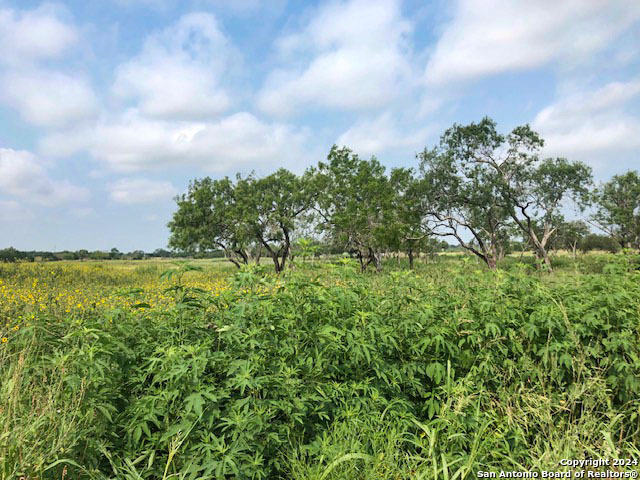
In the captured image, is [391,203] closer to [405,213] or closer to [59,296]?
[405,213]

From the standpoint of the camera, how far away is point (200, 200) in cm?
3019

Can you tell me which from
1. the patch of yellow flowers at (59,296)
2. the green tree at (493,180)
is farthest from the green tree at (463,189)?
the patch of yellow flowers at (59,296)

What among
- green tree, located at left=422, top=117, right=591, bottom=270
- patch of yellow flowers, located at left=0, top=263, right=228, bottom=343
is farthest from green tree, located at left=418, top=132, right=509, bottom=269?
patch of yellow flowers, located at left=0, top=263, right=228, bottom=343

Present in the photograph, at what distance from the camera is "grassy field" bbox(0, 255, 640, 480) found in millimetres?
2482

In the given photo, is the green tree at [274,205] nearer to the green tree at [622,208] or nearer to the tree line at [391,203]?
the tree line at [391,203]

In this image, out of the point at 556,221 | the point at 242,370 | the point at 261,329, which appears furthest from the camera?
the point at 556,221

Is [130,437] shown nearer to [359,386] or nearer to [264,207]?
[359,386]

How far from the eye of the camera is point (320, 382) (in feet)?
9.67

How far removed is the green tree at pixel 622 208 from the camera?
3269 centimetres

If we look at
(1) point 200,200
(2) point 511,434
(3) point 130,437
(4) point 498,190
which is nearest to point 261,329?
(3) point 130,437

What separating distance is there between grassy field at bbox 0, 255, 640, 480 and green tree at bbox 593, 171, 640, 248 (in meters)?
35.8

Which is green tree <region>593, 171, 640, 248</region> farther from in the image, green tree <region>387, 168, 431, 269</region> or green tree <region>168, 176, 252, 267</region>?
green tree <region>168, 176, 252, 267</region>

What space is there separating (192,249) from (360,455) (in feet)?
98.7

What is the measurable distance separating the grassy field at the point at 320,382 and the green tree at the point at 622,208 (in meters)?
35.8
